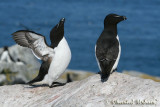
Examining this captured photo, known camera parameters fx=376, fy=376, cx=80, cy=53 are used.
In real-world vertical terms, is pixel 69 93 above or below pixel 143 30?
above

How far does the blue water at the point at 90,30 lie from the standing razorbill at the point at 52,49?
26.2 ft

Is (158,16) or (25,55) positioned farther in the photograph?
(158,16)

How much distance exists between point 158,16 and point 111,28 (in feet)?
178

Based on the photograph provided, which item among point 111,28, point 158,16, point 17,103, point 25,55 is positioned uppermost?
point 111,28

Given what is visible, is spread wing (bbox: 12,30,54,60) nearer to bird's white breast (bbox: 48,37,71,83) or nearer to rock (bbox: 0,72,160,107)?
bird's white breast (bbox: 48,37,71,83)

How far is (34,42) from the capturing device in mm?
7074

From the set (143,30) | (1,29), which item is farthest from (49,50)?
(143,30)

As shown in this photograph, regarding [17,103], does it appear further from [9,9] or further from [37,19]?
[9,9]

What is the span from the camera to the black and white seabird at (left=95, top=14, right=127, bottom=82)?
6.27 meters

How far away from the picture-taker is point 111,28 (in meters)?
7.12

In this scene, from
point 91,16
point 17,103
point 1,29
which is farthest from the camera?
point 91,16
